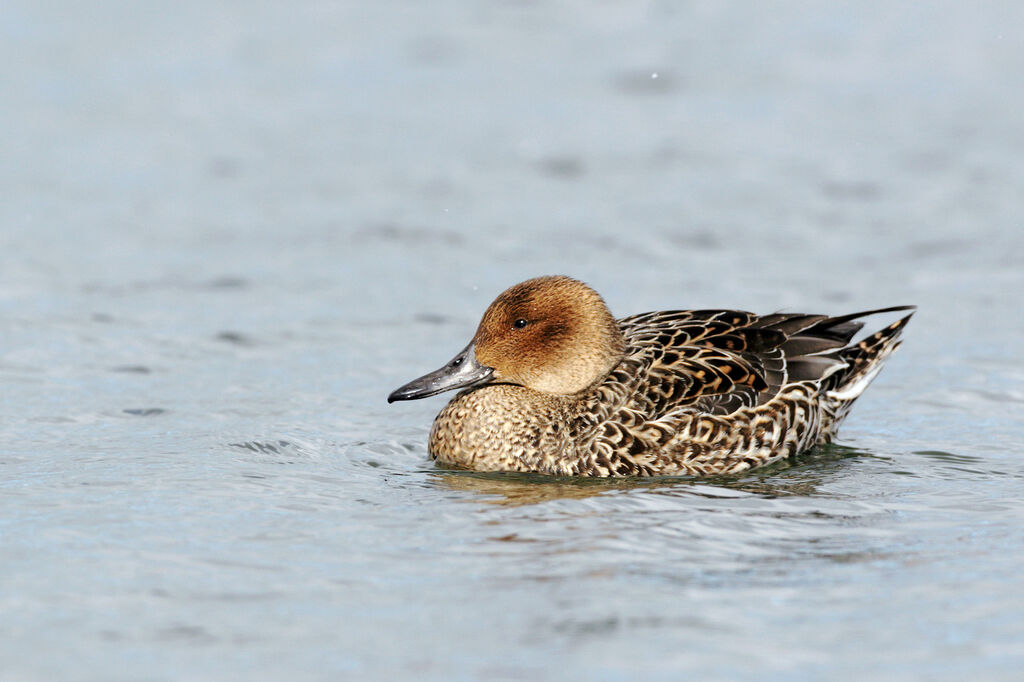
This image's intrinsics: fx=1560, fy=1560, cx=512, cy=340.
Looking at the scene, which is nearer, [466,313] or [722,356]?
[722,356]

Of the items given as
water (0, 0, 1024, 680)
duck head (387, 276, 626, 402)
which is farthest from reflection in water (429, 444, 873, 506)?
duck head (387, 276, 626, 402)

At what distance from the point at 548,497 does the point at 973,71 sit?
1200cm

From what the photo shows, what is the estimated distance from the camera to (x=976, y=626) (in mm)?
6215

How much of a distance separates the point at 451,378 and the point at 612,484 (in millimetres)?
1151

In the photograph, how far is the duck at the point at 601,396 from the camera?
8984 mm

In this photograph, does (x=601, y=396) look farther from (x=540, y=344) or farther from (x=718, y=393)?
(x=718, y=393)

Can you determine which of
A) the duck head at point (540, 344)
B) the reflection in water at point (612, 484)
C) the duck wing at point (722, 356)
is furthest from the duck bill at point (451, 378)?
the duck wing at point (722, 356)

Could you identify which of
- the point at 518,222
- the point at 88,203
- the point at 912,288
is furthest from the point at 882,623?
the point at 88,203

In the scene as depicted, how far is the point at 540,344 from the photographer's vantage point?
9.15 m

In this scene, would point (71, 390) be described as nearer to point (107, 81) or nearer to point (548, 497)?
point (548, 497)

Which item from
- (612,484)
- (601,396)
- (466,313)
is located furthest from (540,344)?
(466,313)

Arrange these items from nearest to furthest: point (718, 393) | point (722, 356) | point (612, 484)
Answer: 1. point (612, 484)
2. point (718, 393)
3. point (722, 356)

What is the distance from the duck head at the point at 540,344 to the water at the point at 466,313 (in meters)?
0.67

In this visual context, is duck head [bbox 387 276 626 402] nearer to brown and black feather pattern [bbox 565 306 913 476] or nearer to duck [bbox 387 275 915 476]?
duck [bbox 387 275 915 476]
